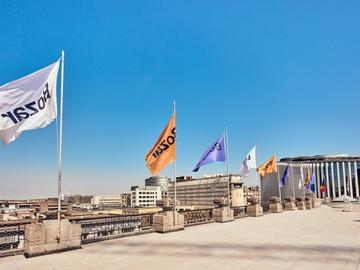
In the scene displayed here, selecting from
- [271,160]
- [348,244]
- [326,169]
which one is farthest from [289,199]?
[326,169]

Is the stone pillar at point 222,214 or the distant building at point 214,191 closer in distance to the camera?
the stone pillar at point 222,214

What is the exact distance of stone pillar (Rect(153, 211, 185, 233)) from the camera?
15258mm

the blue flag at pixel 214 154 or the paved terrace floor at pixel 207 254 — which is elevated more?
the blue flag at pixel 214 154

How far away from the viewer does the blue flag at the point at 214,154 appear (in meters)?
19.3

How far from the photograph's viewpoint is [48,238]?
34.2ft

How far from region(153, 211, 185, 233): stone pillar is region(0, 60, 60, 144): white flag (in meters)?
8.11

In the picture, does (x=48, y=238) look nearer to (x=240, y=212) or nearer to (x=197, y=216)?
(x=197, y=216)

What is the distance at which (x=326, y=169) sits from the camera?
142 m

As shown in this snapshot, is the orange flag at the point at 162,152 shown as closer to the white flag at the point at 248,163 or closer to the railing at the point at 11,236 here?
the railing at the point at 11,236

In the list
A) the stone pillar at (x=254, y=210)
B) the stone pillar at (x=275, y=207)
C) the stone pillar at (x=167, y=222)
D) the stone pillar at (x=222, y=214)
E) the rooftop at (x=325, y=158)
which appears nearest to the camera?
the stone pillar at (x=167, y=222)

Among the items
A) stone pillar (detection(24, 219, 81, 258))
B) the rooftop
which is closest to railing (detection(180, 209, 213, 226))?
stone pillar (detection(24, 219, 81, 258))

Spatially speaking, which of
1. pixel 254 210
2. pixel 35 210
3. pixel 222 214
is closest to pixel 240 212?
pixel 254 210

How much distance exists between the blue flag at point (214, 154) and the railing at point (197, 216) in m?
2.90

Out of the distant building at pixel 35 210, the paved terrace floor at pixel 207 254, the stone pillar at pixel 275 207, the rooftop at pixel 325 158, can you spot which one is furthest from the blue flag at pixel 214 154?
the rooftop at pixel 325 158
